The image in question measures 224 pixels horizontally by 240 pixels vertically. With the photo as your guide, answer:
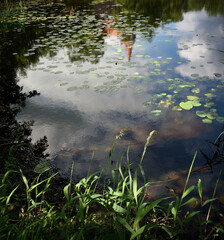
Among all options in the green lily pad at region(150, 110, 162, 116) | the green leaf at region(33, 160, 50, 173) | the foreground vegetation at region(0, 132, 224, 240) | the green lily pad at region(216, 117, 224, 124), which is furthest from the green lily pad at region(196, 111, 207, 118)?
the green leaf at region(33, 160, 50, 173)

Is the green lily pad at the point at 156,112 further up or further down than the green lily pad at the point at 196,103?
further down

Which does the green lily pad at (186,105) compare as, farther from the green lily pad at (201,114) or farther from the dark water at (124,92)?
the green lily pad at (201,114)

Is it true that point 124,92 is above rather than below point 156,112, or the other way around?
above

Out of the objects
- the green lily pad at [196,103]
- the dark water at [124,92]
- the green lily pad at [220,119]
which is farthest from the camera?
the green lily pad at [196,103]

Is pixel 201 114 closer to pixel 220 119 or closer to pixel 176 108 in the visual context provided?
pixel 220 119

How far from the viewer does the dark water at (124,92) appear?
2.64 metres

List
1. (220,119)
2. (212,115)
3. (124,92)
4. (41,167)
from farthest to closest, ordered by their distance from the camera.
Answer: (124,92) → (212,115) → (220,119) → (41,167)

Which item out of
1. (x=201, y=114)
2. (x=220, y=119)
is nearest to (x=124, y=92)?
(x=201, y=114)

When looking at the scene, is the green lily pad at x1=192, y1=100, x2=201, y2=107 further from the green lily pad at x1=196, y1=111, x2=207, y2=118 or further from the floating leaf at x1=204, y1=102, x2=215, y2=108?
the green lily pad at x1=196, y1=111, x2=207, y2=118

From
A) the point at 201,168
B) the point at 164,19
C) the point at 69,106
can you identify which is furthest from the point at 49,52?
the point at 164,19

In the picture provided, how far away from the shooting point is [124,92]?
158 inches

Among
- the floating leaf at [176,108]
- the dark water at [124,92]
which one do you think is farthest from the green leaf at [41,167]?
the floating leaf at [176,108]

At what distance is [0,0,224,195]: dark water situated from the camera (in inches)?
104

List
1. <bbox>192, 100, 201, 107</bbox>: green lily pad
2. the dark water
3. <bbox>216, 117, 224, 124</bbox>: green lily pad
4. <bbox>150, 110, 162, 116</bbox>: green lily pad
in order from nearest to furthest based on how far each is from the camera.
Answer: the dark water → <bbox>216, 117, 224, 124</bbox>: green lily pad → <bbox>150, 110, 162, 116</bbox>: green lily pad → <bbox>192, 100, 201, 107</bbox>: green lily pad
